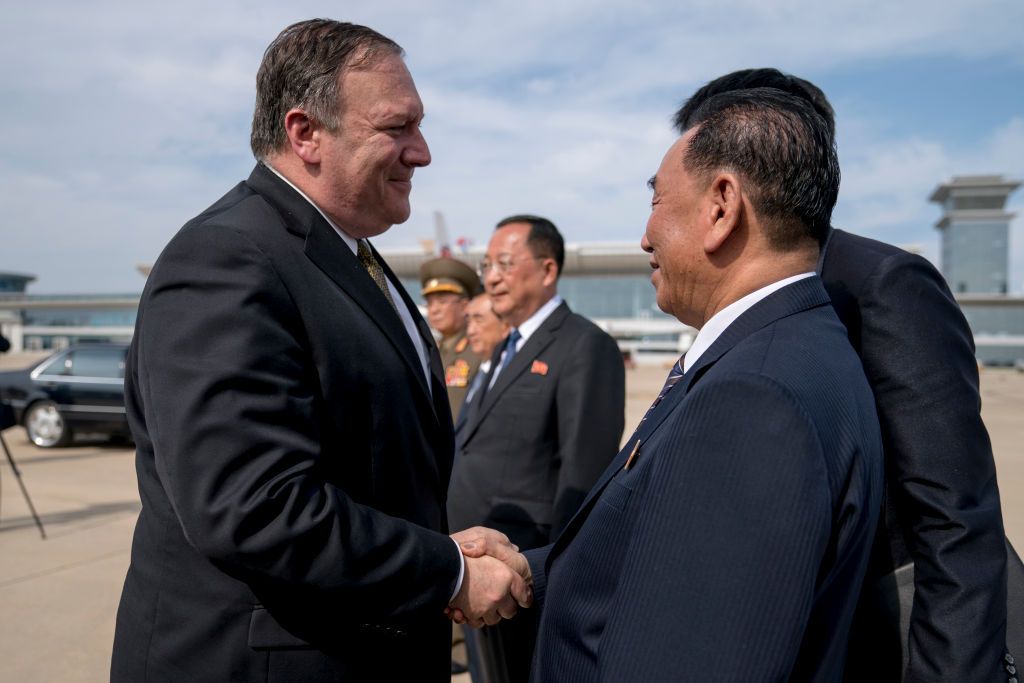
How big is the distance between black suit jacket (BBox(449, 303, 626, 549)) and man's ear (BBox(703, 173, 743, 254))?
2.07 metres

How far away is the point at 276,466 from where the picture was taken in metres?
1.38

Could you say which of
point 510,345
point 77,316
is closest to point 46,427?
point 510,345

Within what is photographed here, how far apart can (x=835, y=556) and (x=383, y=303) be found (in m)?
1.08

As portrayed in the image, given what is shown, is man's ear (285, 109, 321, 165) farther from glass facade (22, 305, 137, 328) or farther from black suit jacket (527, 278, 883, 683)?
glass facade (22, 305, 137, 328)

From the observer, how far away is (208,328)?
1378mm

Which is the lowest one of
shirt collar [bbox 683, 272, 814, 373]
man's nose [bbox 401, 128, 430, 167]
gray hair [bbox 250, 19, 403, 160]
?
shirt collar [bbox 683, 272, 814, 373]

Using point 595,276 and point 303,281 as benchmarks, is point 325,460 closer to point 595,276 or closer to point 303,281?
point 303,281

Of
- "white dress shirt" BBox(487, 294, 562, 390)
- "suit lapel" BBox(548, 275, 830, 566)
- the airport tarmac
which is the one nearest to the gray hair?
"suit lapel" BBox(548, 275, 830, 566)

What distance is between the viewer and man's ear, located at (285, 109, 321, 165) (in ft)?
5.67

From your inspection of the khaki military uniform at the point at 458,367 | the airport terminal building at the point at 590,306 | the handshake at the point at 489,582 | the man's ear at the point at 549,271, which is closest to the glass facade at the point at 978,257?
the airport terminal building at the point at 590,306

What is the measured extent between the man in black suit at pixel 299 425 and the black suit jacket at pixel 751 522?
0.53 meters

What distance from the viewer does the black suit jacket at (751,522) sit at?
38.8 inches

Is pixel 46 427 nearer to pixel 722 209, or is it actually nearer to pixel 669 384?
pixel 669 384

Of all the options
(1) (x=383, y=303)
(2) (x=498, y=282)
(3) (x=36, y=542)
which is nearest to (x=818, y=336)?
(1) (x=383, y=303)
